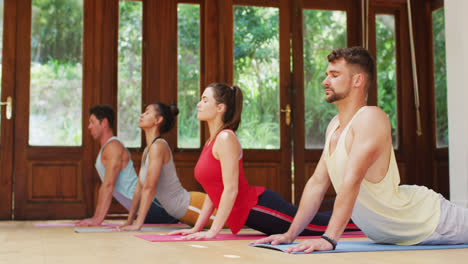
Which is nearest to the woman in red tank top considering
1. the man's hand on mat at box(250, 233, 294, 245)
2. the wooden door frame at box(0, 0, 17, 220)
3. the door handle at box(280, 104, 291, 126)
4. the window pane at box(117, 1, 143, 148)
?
the man's hand on mat at box(250, 233, 294, 245)

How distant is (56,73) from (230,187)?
9.43 feet

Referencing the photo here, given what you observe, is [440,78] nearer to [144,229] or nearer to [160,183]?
[160,183]

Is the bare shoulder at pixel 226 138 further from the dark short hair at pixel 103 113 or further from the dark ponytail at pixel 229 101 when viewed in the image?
the dark short hair at pixel 103 113

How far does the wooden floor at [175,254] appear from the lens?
1.88m

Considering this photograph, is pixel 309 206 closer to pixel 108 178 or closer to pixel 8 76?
pixel 108 178

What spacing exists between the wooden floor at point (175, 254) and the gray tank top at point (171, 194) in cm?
109

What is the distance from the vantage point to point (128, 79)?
5.21 meters

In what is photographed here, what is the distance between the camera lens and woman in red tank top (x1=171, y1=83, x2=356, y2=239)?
9.24 feet

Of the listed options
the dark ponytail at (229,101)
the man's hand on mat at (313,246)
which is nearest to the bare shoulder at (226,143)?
the dark ponytail at (229,101)

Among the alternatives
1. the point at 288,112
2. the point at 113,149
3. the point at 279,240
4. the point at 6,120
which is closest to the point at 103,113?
the point at 113,149

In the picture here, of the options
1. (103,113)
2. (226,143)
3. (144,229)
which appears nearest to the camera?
(226,143)

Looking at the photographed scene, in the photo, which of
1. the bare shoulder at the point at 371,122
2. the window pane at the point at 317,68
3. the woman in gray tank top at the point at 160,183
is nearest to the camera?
the bare shoulder at the point at 371,122

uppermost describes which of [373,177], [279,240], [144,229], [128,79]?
[128,79]

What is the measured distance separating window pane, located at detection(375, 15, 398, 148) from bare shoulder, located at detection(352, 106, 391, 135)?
11.5ft
